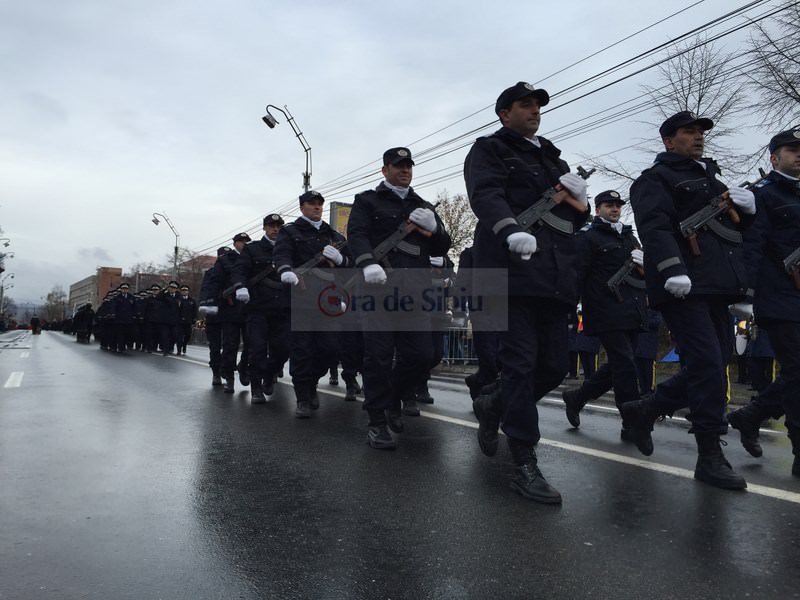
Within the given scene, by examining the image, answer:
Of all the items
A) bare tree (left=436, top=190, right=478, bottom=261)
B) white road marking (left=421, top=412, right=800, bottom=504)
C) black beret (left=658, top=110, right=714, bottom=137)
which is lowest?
white road marking (left=421, top=412, right=800, bottom=504)

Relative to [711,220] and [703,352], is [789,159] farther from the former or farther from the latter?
[703,352]

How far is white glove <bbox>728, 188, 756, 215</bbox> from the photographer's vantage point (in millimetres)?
4043

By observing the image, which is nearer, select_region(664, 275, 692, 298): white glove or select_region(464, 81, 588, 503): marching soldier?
select_region(464, 81, 588, 503): marching soldier

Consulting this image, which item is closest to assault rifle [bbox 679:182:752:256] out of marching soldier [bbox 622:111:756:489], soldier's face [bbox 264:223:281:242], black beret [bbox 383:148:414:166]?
marching soldier [bbox 622:111:756:489]

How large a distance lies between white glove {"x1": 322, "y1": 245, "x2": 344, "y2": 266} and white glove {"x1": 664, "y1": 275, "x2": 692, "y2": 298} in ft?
11.3

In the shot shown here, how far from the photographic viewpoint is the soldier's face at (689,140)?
4164 millimetres

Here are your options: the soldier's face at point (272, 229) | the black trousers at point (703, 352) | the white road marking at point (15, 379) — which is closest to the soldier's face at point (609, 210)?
the black trousers at point (703, 352)

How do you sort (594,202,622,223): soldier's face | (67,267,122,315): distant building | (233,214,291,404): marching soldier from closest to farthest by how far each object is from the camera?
(594,202,622,223): soldier's face, (233,214,291,404): marching soldier, (67,267,122,315): distant building

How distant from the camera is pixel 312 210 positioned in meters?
6.93

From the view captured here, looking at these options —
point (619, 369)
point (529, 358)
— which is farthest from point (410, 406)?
point (529, 358)

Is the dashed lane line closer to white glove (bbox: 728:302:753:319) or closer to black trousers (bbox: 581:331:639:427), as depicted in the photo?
black trousers (bbox: 581:331:639:427)

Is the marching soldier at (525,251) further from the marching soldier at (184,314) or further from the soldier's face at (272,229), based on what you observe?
the marching soldier at (184,314)

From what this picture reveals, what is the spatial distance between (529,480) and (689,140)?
2342mm

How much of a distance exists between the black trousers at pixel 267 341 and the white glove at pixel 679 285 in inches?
189
